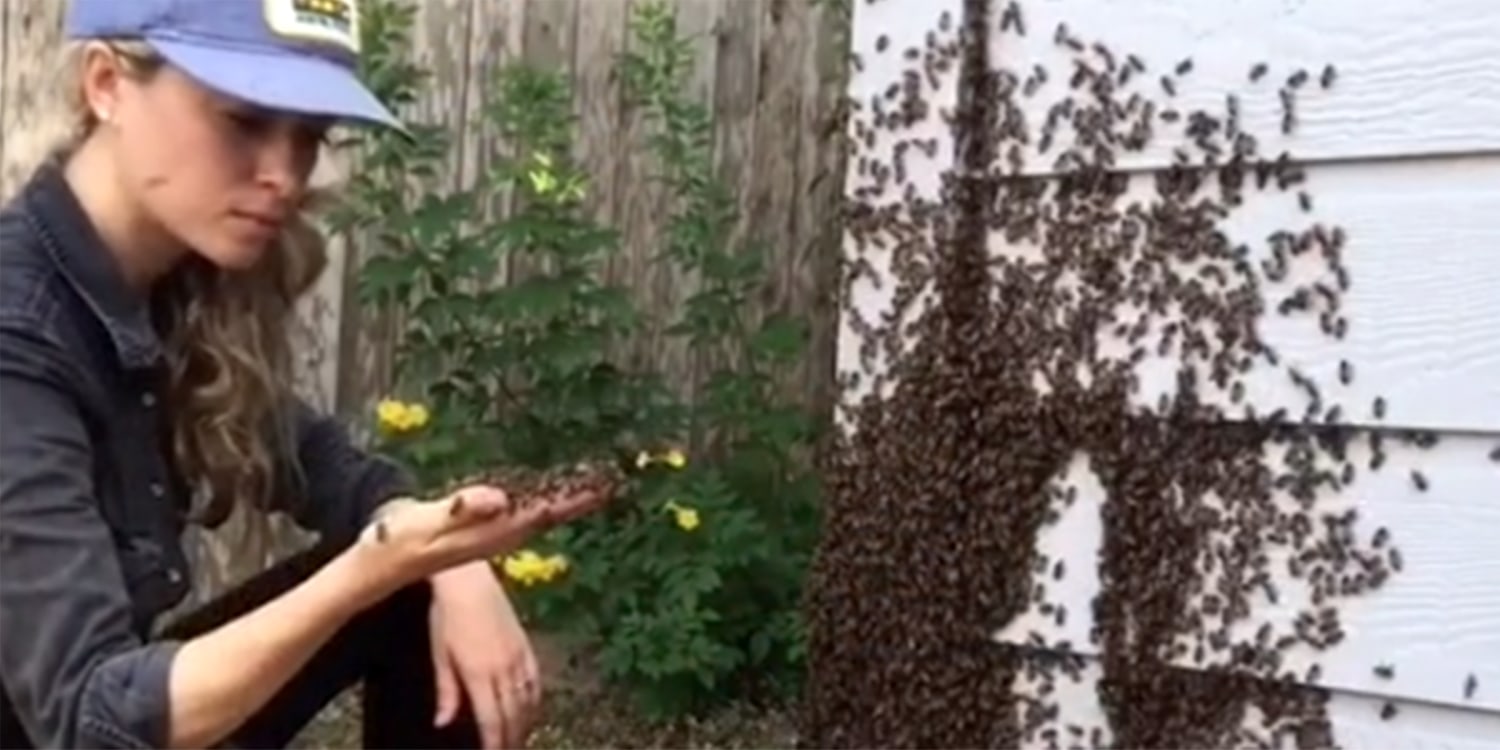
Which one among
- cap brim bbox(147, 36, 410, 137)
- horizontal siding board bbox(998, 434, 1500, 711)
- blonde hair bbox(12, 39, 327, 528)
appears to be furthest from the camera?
horizontal siding board bbox(998, 434, 1500, 711)

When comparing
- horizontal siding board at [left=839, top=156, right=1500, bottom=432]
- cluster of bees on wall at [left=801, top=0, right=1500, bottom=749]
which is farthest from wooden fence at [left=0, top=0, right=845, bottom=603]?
horizontal siding board at [left=839, top=156, right=1500, bottom=432]

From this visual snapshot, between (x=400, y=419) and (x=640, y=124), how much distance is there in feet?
3.25

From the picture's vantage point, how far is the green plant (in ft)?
16.6

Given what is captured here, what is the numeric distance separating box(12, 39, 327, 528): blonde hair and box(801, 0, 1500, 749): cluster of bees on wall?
1201 mm

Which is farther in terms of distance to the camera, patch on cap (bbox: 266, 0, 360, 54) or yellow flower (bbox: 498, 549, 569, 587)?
yellow flower (bbox: 498, 549, 569, 587)

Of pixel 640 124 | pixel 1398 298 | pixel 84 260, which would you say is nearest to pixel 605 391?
pixel 640 124

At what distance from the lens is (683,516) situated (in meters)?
5.02

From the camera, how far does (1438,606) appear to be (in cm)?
304

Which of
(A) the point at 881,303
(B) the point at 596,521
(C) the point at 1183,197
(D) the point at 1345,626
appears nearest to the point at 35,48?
(B) the point at 596,521

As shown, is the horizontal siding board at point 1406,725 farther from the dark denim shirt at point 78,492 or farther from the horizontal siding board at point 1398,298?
the dark denim shirt at point 78,492

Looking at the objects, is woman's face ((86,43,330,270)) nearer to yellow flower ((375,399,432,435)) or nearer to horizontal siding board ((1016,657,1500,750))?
horizontal siding board ((1016,657,1500,750))

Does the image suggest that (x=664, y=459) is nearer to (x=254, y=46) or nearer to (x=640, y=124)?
(x=640, y=124)

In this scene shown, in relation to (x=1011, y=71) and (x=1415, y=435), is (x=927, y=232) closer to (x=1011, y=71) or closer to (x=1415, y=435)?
(x=1011, y=71)

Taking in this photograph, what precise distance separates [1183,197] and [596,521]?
2.09 metres
